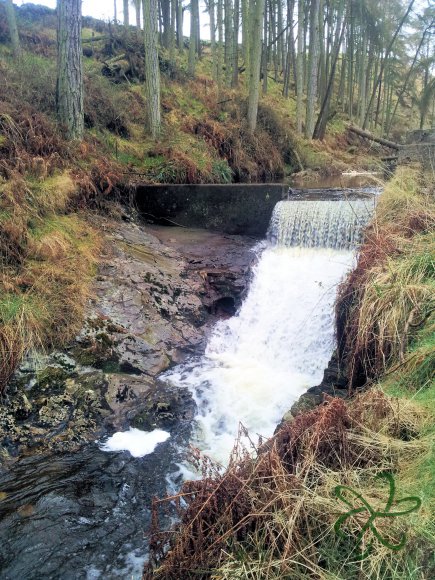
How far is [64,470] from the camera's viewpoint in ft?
13.4

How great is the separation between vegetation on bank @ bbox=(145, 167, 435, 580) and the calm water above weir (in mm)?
519

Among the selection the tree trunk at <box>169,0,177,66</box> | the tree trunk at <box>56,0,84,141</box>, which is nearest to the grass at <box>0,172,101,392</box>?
the tree trunk at <box>56,0,84,141</box>

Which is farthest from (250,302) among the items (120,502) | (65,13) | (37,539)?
(65,13)

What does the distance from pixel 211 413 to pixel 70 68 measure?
7.20 meters

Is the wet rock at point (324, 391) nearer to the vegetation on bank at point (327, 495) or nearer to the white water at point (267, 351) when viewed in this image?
the vegetation on bank at point (327, 495)

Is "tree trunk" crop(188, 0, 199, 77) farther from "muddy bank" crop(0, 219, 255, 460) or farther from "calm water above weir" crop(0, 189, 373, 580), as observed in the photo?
"muddy bank" crop(0, 219, 255, 460)

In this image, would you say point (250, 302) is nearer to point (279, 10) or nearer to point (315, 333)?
point (315, 333)

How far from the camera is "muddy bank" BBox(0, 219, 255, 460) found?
4.68 meters

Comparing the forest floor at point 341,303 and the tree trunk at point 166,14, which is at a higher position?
the tree trunk at point 166,14

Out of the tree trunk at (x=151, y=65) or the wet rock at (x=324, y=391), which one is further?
the tree trunk at (x=151, y=65)

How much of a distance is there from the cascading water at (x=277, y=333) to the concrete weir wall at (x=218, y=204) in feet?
1.13

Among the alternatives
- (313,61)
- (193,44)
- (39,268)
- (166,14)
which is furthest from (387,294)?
(166,14)

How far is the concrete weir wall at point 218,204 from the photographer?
30.7ft

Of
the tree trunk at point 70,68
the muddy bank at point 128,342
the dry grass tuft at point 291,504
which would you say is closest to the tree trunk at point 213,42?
the tree trunk at point 70,68
